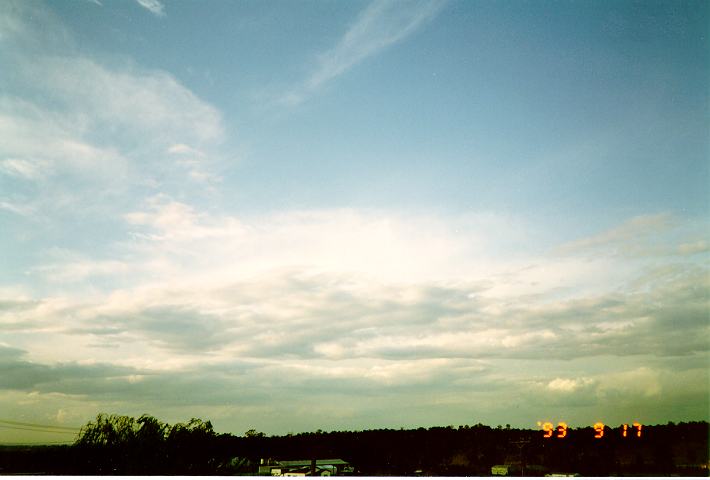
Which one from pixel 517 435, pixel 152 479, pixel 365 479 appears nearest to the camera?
pixel 152 479

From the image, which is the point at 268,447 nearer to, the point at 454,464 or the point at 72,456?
the point at 454,464

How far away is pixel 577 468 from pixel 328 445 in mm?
10426

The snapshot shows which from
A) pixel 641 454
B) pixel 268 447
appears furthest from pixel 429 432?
pixel 641 454

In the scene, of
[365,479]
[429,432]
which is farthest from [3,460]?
[429,432]

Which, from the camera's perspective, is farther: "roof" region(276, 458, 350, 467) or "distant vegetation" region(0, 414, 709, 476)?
"roof" region(276, 458, 350, 467)

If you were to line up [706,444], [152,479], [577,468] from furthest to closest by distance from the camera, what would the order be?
[577,468] → [706,444] → [152,479]

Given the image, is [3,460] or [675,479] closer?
[675,479]

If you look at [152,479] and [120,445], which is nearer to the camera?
[152,479]

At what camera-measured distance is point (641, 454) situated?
40.9ft

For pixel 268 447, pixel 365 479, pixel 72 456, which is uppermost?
pixel 365 479

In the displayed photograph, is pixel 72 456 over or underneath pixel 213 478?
underneath

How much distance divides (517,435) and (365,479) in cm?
1643

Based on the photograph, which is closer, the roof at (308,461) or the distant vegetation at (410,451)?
the distant vegetation at (410,451)

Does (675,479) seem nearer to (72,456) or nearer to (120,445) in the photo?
(120,445)
